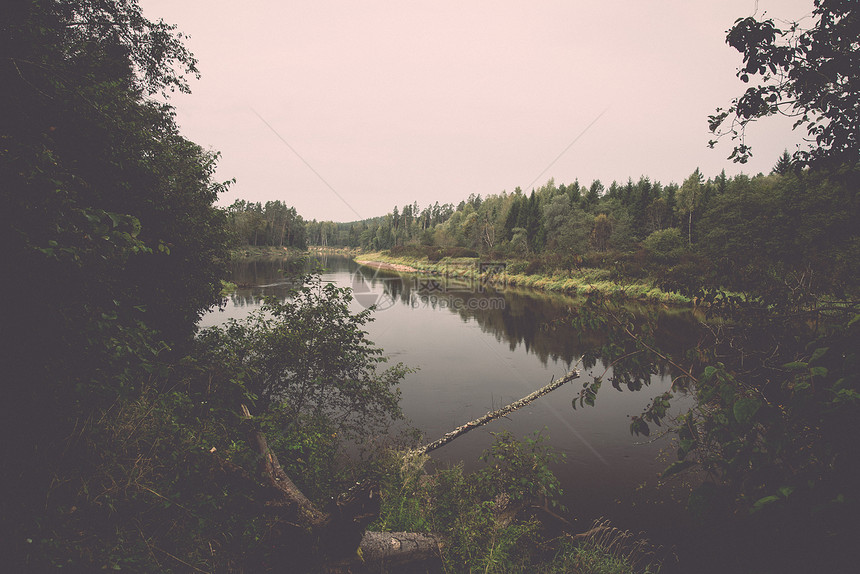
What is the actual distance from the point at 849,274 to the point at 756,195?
42.1 meters

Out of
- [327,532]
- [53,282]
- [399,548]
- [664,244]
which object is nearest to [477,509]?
[399,548]

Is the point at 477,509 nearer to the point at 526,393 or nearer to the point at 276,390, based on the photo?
the point at 276,390

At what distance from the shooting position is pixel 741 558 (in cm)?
209

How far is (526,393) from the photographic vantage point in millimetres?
12992

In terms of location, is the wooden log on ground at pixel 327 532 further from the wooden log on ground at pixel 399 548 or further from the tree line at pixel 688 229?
the tree line at pixel 688 229

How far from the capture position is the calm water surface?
776cm

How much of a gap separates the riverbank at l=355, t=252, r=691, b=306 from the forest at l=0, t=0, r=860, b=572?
1898 millimetres

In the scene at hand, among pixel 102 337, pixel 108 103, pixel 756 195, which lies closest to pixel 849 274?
pixel 102 337

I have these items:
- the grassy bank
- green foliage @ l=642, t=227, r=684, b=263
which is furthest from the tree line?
the grassy bank

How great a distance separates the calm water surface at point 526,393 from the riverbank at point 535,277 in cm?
357

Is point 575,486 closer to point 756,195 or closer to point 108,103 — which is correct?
point 108,103
